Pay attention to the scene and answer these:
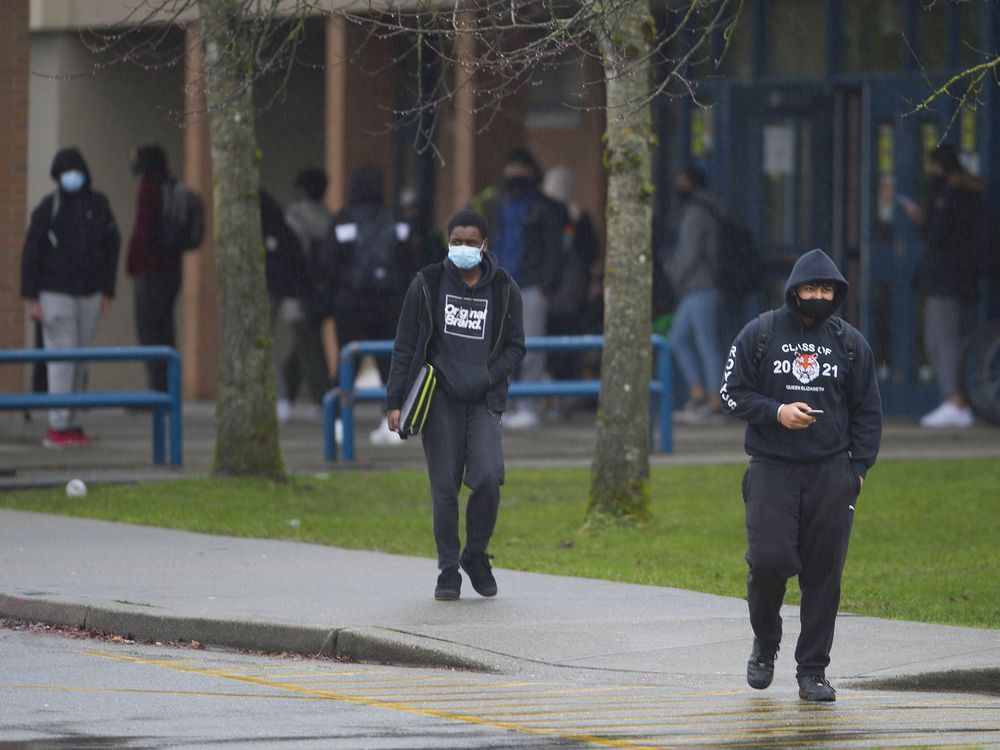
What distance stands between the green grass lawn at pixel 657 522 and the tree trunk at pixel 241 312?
29 centimetres

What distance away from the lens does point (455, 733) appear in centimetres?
721

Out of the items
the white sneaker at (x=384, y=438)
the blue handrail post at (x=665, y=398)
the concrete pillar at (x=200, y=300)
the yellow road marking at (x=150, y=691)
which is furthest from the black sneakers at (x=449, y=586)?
the concrete pillar at (x=200, y=300)

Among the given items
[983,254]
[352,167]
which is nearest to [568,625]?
[983,254]

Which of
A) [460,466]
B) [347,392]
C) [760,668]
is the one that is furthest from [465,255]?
[347,392]

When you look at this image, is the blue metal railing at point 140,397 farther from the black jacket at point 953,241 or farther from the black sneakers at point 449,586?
the black jacket at point 953,241

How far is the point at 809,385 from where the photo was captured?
803cm

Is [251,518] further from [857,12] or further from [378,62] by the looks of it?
[378,62]

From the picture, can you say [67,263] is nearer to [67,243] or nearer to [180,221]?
[67,243]

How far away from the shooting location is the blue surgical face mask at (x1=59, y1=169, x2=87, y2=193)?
56.1ft

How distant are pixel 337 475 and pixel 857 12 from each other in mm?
7162

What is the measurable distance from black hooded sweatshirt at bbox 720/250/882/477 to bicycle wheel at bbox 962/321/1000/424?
10437 millimetres

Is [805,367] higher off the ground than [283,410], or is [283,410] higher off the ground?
[805,367]

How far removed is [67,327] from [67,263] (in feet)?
1.61

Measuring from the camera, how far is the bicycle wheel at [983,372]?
1830 centimetres
